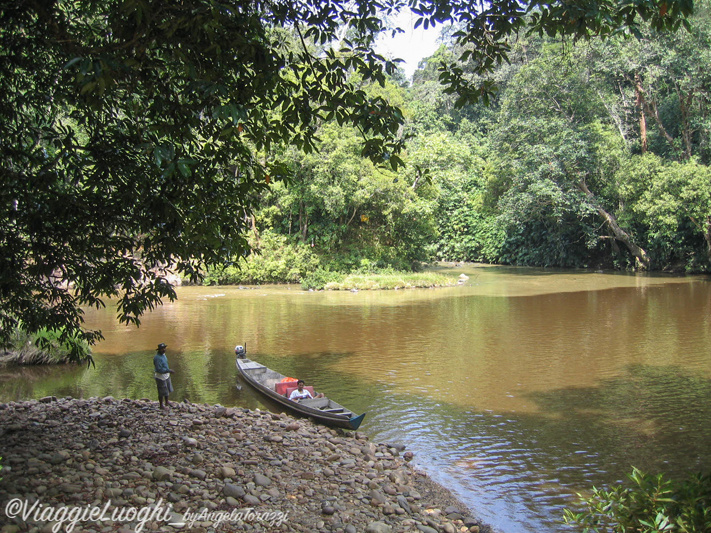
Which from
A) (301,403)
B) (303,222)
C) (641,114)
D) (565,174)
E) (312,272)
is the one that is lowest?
(301,403)

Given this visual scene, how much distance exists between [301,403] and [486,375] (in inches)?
192

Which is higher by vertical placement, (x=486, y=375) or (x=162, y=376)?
(x=162, y=376)

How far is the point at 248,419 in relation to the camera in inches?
334

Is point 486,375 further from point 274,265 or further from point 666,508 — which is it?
point 274,265

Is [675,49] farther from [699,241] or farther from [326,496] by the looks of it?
[326,496]

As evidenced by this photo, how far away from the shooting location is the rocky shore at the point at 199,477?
4.75 meters

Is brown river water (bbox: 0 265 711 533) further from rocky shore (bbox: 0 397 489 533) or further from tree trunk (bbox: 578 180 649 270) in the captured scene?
tree trunk (bbox: 578 180 649 270)

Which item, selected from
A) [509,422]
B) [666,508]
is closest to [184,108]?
[666,508]

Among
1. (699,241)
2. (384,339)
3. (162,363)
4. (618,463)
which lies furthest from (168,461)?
(699,241)

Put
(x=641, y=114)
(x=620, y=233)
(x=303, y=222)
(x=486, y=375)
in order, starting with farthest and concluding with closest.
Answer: (x=620, y=233) → (x=303, y=222) → (x=641, y=114) → (x=486, y=375)

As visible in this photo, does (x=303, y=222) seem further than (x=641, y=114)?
Yes

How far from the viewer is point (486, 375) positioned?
12.6m

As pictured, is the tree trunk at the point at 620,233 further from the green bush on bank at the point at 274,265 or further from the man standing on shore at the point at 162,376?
the man standing on shore at the point at 162,376

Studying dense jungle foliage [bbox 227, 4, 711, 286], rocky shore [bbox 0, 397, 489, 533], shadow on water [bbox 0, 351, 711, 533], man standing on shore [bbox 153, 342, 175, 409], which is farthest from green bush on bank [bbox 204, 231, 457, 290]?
rocky shore [bbox 0, 397, 489, 533]
